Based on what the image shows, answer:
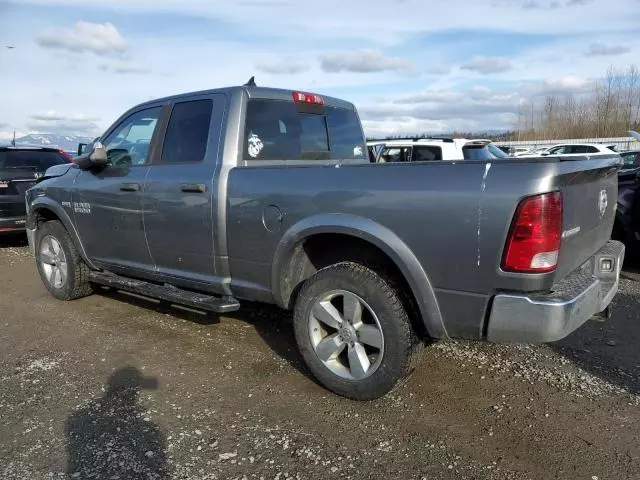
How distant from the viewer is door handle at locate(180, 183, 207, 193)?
393 centimetres

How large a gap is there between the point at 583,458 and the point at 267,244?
2.21 meters

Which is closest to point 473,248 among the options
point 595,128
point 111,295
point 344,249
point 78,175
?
point 344,249

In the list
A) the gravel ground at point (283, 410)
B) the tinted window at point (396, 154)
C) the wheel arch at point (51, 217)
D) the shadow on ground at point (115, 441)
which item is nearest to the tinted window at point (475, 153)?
the tinted window at point (396, 154)

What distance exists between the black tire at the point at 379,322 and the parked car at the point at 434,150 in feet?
20.3

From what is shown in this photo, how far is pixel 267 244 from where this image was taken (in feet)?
12.0

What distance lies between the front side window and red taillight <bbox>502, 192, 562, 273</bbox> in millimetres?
3116

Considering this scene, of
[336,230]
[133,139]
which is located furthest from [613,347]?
[133,139]

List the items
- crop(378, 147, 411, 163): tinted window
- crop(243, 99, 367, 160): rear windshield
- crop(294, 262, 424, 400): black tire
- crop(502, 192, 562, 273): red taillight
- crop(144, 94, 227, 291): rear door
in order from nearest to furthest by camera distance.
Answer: crop(502, 192, 562, 273): red taillight < crop(294, 262, 424, 400): black tire < crop(144, 94, 227, 291): rear door < crop(243, 99, 367, 160): rear windshield < crop(378, 147, 411, 163): tinted window

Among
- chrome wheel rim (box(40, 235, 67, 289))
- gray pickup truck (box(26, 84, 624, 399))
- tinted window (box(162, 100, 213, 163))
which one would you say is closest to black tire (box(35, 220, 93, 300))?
chrome wheel rim (box(40, 235, 67, 289))

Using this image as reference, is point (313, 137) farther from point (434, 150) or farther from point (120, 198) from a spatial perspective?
point (434, 150)

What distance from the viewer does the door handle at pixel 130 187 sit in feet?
14.7

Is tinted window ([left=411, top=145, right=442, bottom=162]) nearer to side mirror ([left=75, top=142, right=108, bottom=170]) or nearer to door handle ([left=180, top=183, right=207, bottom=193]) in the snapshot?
side mirror ([left=75, top=142, right=108, bottom=170])

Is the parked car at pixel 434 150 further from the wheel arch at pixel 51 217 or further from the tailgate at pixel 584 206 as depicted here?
the tailgate at pixel 584 206

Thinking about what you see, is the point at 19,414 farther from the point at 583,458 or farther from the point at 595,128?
the point at 595,128
